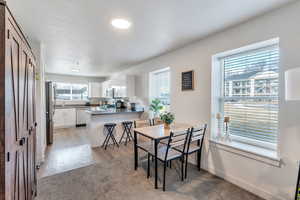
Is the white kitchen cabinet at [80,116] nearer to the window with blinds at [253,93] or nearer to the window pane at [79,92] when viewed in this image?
the window pane at [79,92]

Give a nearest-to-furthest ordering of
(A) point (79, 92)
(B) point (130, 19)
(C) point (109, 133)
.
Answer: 1. (B) point (130, 19)
2. (C) point (109, 133)
3. (A) point (79, 92)

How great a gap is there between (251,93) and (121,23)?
2.17 metres

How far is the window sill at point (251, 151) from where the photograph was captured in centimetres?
175

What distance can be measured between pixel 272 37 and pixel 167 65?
6.51 ft

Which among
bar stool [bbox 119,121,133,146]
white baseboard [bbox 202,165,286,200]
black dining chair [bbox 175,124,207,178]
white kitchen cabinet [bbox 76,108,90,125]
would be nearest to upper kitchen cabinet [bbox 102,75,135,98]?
bar stool [bbox 119,121,133,146]

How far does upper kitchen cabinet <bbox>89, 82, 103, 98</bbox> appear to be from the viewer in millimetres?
6785

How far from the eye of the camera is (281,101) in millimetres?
1680

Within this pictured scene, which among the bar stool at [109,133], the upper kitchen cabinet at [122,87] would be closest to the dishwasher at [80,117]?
the upper kitchen cabinet at [122,87]

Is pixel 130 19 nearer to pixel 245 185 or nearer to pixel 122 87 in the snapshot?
pixel 245 185

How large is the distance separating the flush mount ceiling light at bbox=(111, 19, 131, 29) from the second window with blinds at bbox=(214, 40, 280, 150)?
161 centimetres

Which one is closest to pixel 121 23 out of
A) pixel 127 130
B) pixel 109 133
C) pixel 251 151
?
pixel 251 151

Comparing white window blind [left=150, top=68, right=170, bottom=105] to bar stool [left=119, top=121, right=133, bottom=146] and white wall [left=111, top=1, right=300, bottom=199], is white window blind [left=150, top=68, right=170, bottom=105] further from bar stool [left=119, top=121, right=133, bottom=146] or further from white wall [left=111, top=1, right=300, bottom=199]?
bar stool [left=119, top=121, right=133, bottom=146]

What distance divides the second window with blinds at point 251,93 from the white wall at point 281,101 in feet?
0.59

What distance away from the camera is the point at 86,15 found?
1.79 meters
